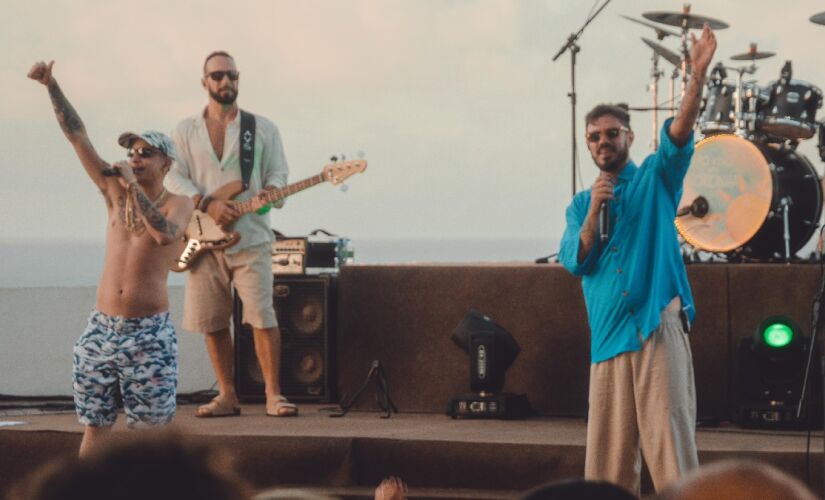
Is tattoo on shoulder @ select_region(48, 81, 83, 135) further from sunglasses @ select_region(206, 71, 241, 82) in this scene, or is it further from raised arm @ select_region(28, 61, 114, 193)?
sunglasses @ select_region(206, 71, 241, 82)

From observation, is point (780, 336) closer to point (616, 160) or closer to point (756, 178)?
point (756, 178)

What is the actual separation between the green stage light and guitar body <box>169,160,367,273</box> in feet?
8.25

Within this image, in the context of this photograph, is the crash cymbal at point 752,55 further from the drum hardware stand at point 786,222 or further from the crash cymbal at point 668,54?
the drum hardware stand at point 786,222

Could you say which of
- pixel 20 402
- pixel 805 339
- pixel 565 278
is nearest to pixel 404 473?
pixel 565 278

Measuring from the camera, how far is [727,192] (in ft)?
23.5

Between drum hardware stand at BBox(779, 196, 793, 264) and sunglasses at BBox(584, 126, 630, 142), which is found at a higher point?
sunglasses at BBox(584, 126, 630, 142)

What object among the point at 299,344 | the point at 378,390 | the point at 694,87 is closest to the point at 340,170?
the point at 299,344

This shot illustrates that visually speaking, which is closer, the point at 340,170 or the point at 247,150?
the point at 247,150

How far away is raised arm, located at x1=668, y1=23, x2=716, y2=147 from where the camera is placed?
4.25 m

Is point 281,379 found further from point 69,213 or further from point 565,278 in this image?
point 69,213

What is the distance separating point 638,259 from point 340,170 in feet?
10.4

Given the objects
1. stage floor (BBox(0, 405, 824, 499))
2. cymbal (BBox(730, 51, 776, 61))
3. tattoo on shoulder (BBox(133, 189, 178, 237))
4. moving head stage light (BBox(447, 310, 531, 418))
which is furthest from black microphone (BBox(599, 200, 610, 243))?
cymbal (BBox(730, 51, 776, 61))

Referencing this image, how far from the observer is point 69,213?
10.1 metres

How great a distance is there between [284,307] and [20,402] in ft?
5.81
